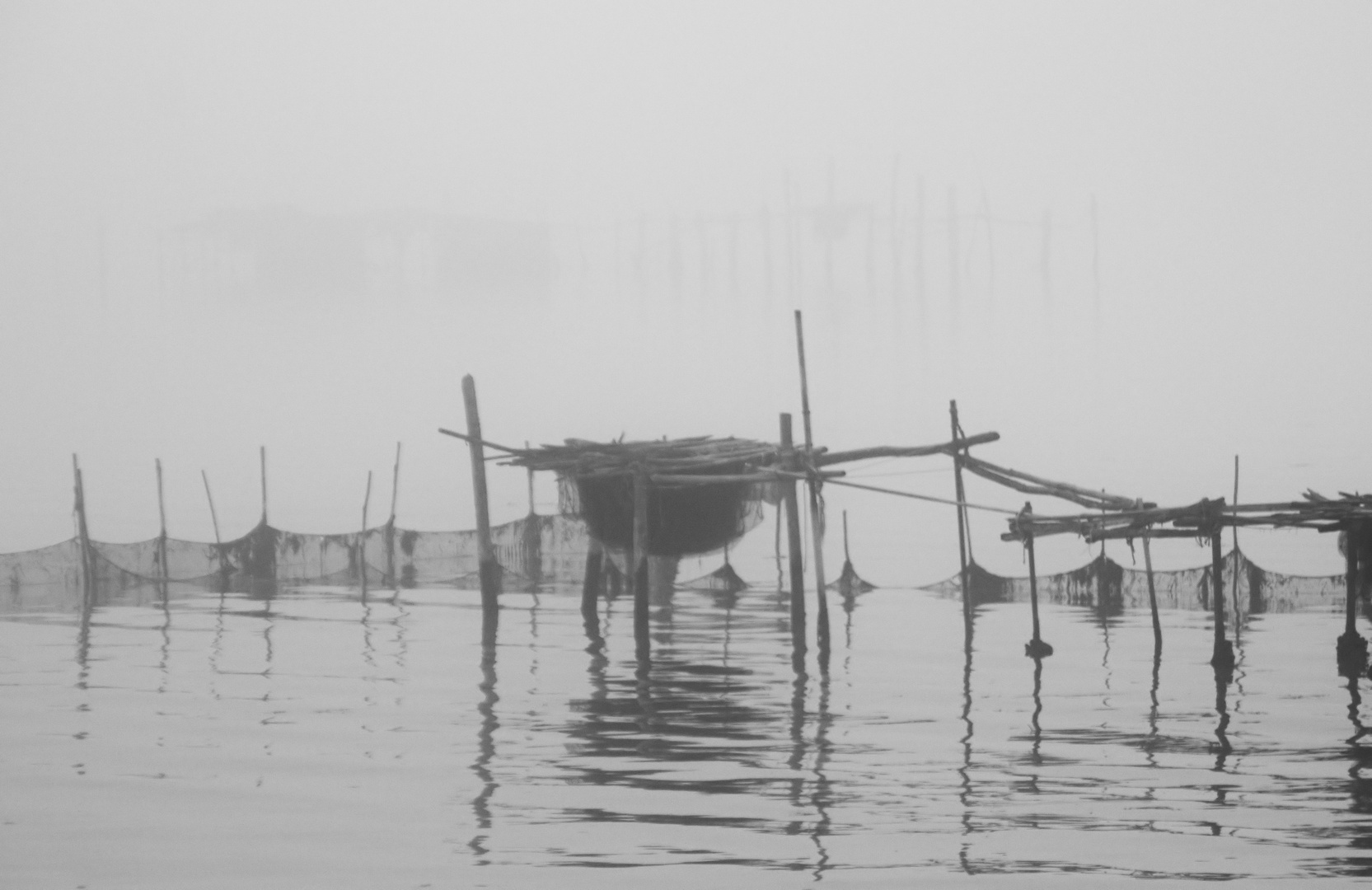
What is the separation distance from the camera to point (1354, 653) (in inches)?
540

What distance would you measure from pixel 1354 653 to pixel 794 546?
4.69 meters

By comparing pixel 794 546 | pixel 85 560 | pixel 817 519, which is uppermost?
pixel 817 519

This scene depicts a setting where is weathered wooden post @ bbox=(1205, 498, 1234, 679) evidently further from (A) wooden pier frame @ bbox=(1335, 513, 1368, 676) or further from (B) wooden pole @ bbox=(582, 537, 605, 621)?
(B) wooden pole @ bbox=(582, 537, 605, 621)

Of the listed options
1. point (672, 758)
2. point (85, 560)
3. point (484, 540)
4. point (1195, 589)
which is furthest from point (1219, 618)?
point (85, 560)

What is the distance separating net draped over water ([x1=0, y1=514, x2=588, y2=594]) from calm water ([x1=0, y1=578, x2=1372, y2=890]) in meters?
3.35

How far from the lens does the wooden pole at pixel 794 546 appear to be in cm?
1461

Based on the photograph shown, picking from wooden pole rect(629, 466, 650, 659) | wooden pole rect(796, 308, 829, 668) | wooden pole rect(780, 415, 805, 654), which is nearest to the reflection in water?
wooden pole rect(629, 466, 650, 659)

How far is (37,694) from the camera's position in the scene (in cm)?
1389

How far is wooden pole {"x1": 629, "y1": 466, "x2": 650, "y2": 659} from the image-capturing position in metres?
15.3

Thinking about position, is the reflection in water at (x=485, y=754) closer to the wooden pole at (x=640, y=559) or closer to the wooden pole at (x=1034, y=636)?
the wooden pole at (x=640, y=559)

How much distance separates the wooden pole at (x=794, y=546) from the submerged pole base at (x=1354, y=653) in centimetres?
450

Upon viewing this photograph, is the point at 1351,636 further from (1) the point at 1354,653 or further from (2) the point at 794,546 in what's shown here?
(2) the point at 794,546

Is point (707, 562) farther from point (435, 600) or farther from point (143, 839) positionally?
point (143, 839)

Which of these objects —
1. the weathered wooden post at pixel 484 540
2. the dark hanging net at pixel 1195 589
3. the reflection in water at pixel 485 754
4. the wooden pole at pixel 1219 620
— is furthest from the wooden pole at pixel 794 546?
the dark hanging net at pixel 1195 589
